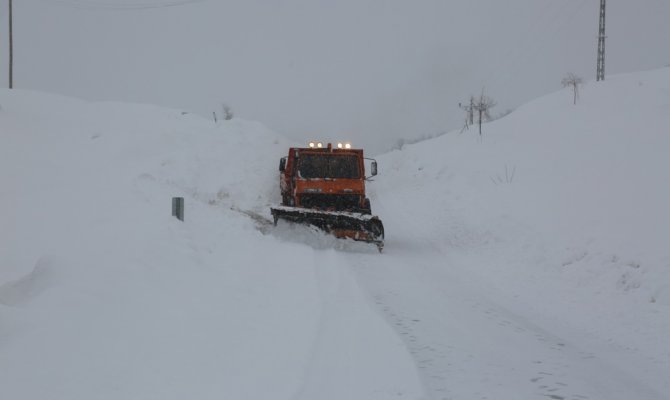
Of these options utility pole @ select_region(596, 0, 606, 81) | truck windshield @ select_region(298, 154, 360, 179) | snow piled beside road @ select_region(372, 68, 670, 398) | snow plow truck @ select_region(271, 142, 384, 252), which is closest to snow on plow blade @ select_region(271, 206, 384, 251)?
snow plow truck @ select_region(271, 142, 384, 252)

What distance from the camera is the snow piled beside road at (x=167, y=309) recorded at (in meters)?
4.50

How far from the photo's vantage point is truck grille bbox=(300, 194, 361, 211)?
14508 millimetres

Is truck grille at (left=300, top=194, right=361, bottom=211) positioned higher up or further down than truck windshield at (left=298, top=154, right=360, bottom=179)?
further down

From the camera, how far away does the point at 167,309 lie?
620cm

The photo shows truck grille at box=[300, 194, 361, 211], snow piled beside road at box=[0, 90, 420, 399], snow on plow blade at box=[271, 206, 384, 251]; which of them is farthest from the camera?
truck grille at box=[300, 194, 361, 211]

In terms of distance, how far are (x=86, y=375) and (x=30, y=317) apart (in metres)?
0.94

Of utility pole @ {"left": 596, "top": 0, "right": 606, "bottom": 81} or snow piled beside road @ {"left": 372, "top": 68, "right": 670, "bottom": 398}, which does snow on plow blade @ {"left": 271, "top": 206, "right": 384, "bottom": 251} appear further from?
utility pole @ {"left": 596, "top": 0, "right": 606, "bottom": 81}

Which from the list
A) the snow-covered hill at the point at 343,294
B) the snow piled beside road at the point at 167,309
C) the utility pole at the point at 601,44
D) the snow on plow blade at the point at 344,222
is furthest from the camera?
the utility pole at the point at 601,44

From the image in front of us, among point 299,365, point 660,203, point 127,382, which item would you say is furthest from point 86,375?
point 660,203

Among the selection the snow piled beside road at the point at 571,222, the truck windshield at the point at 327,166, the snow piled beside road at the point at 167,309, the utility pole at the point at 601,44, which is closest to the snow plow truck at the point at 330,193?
the truck windshield at the point at 327,166

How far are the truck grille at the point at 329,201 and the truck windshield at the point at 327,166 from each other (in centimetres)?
59

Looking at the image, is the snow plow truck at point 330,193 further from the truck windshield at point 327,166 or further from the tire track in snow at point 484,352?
the tire track in snow at point 484,352

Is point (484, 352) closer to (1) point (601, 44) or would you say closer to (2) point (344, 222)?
(2) point (344, 222)

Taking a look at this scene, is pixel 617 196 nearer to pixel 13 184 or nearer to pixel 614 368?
pixel 614 368
